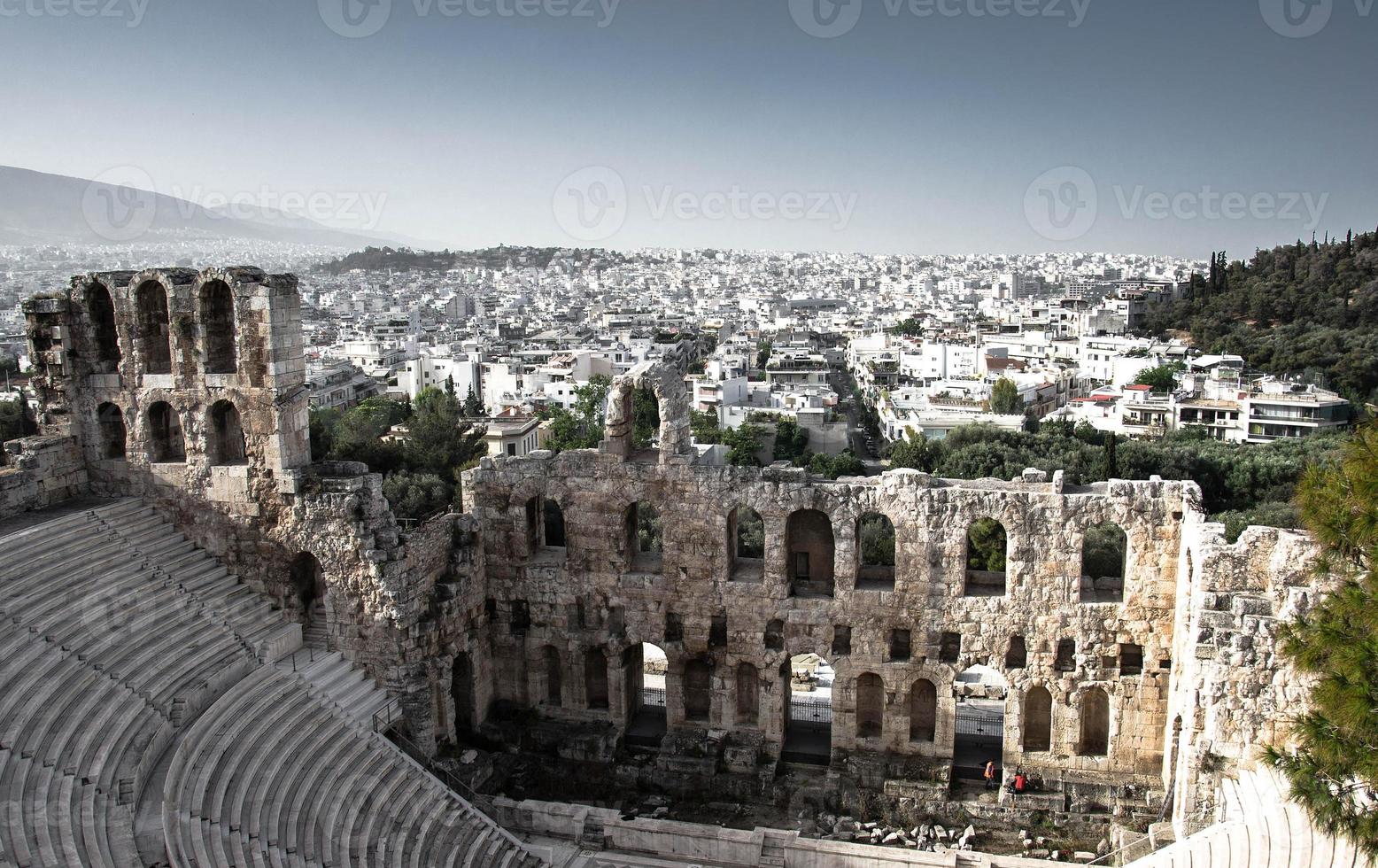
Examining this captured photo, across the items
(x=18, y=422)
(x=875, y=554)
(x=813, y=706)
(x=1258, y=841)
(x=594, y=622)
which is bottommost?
(x=813, y=706)

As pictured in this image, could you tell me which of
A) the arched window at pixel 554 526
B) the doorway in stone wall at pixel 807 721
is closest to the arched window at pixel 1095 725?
the doorway in stone wall at pixel 807 721

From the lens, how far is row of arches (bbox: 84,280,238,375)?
21203mm

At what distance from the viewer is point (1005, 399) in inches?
3243

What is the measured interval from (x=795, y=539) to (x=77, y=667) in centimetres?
1365

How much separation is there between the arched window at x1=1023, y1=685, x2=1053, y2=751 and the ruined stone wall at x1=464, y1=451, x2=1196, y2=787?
2.44 feet

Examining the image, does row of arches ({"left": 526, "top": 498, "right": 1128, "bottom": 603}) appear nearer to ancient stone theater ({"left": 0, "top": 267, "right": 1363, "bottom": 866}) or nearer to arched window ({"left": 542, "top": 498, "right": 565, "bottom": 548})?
ancient stone theater ({"left": 0, "top": 267, "right": 1363, "bottom": 866})

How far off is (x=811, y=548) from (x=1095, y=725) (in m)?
6.71

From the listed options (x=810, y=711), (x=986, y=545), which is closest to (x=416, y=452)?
(x=986, y=545)

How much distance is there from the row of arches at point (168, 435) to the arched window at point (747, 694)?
1118 centimetres

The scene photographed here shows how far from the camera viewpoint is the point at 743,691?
22.9 metres

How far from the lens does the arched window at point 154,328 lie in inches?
844

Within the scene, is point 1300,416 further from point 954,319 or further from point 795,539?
point 954,319

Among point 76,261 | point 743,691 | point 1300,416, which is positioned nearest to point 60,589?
point 743,691

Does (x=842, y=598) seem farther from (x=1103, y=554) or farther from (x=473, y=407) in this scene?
(x=473, y=407)
